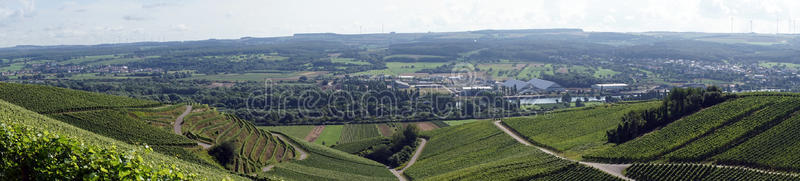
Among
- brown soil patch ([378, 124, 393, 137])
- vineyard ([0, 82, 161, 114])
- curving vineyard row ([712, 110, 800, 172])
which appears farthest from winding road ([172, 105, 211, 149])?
curving vineyard row ([712, 110, 800, 172])

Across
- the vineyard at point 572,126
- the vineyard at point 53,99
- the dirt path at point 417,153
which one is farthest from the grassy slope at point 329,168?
the vineyard at point 572,126

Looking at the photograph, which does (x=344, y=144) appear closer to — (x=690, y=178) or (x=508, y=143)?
(x=508, y=143)

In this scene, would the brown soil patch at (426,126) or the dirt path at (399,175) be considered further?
the brown soil patch at (426,126)

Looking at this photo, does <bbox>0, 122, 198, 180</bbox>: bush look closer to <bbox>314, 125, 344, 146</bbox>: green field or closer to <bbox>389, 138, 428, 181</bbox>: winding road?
<bbox>389, 138, 428, 181</bbox>: winding road

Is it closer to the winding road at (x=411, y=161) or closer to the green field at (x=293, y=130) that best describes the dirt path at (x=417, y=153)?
the winding road at (x=411, y=161)

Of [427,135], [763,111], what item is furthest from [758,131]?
[427,135]

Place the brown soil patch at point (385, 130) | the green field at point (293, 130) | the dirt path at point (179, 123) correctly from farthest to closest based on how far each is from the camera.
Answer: the brown soil patch at point (385, 130), the green field at point (293, 130), the dirt path at point (179, 123)

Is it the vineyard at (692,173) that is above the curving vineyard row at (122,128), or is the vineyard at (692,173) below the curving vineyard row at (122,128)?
below
